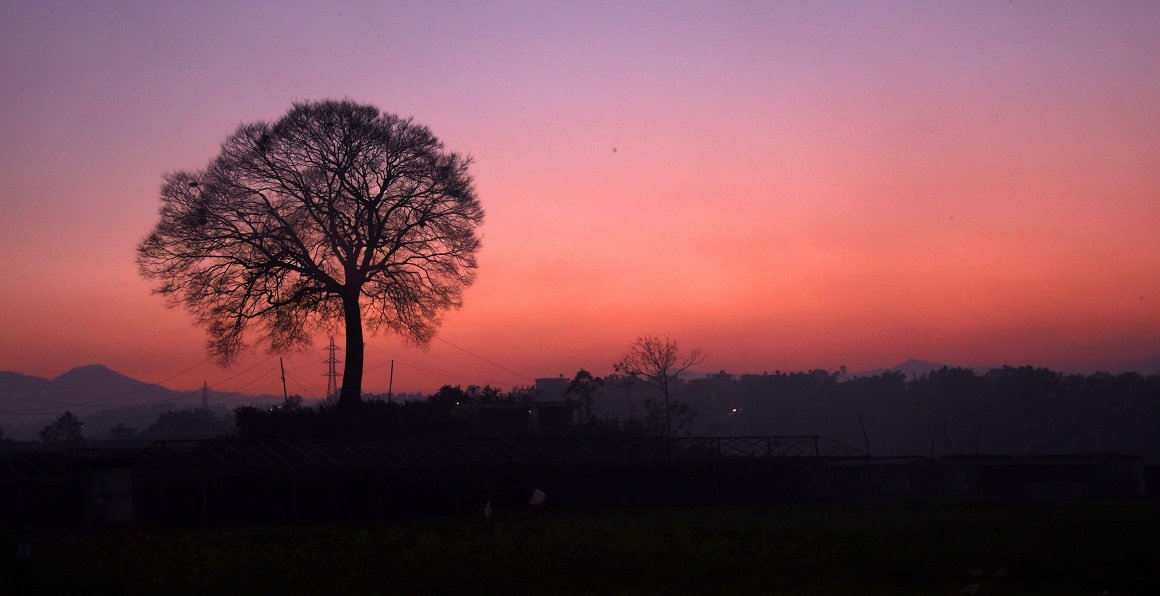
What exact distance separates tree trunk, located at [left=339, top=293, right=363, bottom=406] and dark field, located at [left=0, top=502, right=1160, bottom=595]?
11440mm

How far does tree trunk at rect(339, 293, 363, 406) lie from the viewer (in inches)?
1654

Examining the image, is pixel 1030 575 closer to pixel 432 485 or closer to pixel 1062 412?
pixel 432 485

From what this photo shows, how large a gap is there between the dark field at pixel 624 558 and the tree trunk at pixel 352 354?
11.4 meters

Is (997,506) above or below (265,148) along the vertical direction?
below

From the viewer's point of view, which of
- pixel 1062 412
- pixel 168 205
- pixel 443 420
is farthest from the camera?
pixel 1062 412

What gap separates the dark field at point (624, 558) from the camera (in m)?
19.8

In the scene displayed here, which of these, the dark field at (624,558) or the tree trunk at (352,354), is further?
the tree trunk at (352,354)

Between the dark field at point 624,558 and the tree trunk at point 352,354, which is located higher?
the tree trunk at point 352,354

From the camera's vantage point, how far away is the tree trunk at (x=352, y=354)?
4200 centimetres

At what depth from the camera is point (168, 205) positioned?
40.2 m

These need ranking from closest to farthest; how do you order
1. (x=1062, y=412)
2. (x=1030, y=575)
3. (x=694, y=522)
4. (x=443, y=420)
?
(x=1030, y=575) → (x=694, y=522) → (x=443, y=420) → (x=1062, y=412)

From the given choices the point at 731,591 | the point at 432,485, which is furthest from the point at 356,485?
the point at 731,591

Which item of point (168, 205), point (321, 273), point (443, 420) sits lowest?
point (443, 420)

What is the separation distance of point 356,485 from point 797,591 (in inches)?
850
